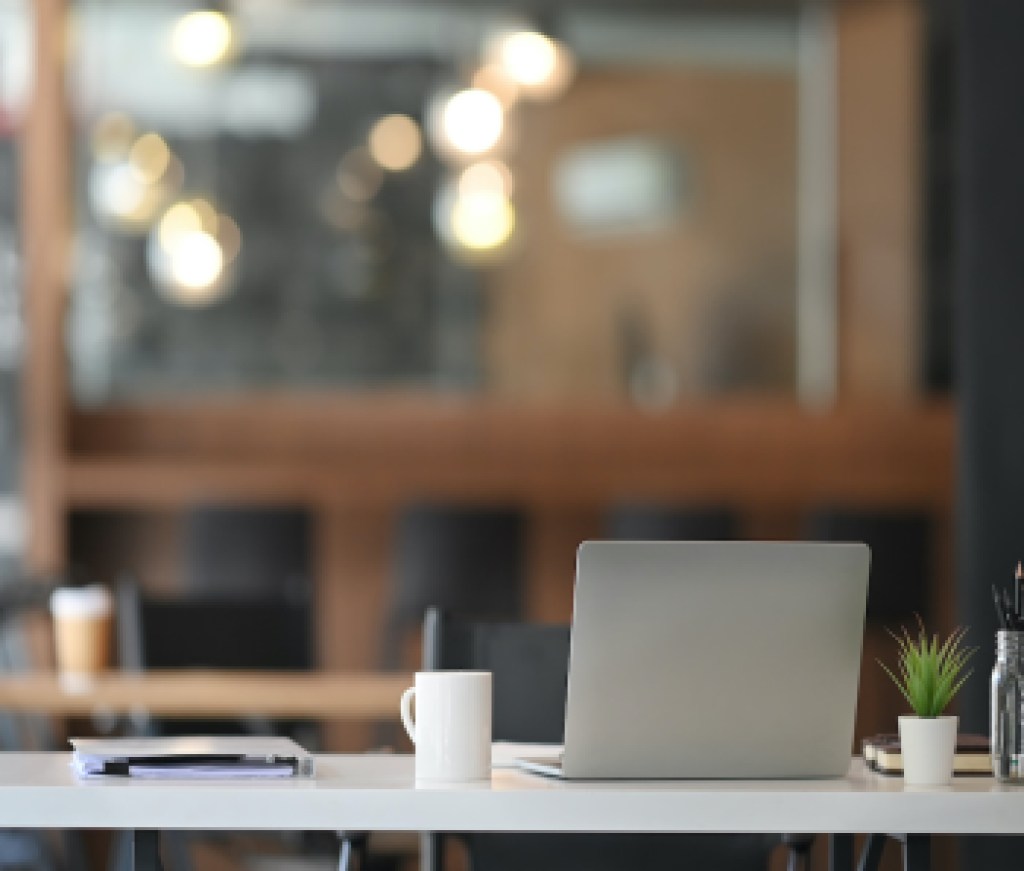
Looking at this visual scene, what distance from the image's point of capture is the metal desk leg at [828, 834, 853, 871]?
172cm

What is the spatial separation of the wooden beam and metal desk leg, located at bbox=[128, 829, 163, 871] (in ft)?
15.1

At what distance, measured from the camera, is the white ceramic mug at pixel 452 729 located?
5.42 feet

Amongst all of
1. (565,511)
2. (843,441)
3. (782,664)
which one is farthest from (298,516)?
(782,664)

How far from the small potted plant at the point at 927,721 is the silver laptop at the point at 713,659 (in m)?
0.06

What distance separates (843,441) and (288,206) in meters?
2.73

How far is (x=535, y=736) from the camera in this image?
2.40 m

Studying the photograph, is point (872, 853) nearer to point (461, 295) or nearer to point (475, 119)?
point (475, 119)

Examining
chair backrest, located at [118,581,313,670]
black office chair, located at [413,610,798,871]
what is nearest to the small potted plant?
black office chair, located at [413,610,798,871]

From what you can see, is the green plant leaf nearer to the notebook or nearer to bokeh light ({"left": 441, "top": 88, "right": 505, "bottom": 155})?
the notebook

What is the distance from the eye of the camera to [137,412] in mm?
6434

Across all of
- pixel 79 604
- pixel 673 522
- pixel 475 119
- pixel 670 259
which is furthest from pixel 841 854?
pixel 670 259

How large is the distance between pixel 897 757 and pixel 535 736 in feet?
2.30

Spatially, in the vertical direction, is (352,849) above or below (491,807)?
below

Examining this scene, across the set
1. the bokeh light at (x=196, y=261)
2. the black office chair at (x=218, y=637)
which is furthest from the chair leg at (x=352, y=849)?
the bokeh light at (x=196, y=261)
